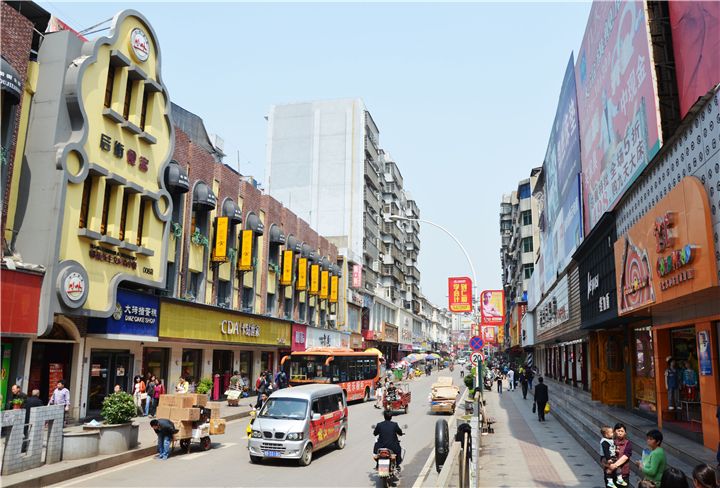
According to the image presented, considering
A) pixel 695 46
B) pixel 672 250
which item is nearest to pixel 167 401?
pixel 672 250

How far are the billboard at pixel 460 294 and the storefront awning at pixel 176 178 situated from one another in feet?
45.0

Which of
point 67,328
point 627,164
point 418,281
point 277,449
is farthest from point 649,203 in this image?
point 418,281

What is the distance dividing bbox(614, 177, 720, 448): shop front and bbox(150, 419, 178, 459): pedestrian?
13.5 m

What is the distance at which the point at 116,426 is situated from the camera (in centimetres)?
1548

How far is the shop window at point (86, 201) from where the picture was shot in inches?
851

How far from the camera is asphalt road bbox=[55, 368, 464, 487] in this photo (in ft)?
43.0

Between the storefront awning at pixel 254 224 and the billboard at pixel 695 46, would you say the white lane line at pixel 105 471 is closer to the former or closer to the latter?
the billboard at pixel 695 46

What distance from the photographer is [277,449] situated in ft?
49.1

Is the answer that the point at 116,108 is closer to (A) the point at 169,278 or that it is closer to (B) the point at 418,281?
(A) the point at 169,278

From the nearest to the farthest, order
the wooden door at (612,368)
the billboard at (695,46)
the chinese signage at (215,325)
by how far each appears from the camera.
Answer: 1. the billboard at (695,46)
2. the wooden door at (612,368)
3. the chinese signage at (215,325)

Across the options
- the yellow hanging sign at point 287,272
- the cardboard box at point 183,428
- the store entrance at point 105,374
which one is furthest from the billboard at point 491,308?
the yellow hanging sign at point 287,272

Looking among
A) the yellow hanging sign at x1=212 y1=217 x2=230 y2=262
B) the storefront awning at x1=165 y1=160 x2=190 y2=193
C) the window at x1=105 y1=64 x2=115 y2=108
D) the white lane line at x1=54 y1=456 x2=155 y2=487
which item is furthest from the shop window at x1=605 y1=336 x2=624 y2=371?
the window at x1=105 y1=64 x2=115 y2=108

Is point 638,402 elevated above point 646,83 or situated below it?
below

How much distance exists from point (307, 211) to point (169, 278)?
45426 millimetres
